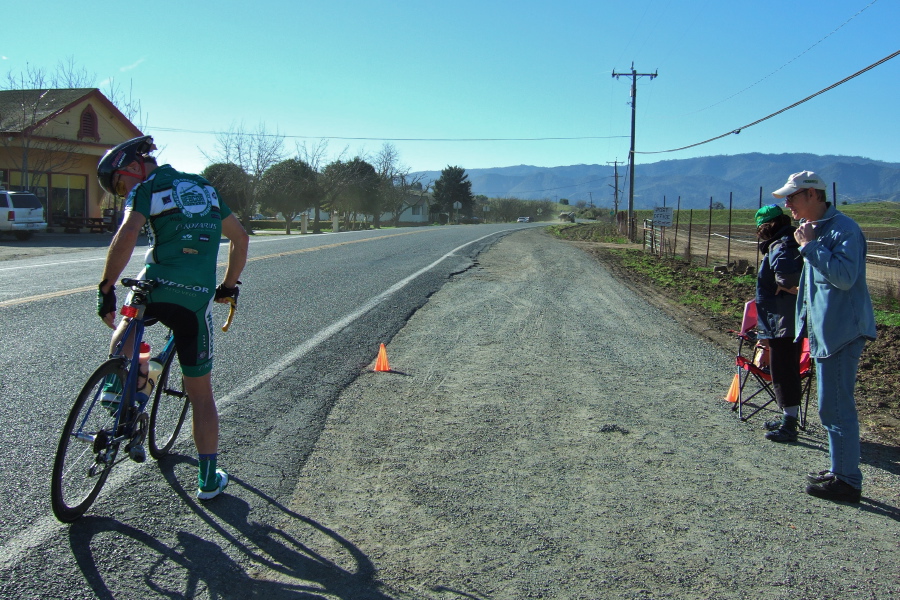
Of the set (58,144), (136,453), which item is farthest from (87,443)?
(58,144)

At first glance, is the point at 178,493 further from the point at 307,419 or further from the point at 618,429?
the point at 618,429

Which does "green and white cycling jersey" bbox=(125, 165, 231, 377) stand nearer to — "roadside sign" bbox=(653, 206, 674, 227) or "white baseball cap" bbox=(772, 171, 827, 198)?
"white baseball cap" bbox=(772, 171, 827, 198)

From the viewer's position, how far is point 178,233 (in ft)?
Answer: 11.5

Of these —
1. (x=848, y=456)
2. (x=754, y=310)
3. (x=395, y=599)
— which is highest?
(x=754, y=310)

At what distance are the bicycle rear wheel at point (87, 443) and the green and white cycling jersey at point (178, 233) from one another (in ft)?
1.60

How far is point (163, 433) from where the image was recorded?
450cm

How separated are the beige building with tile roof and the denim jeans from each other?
99.3ft

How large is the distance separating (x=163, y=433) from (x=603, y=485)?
2811 mm

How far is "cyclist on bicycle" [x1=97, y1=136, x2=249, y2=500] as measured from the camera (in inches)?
135

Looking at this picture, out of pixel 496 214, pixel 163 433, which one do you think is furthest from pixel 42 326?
pixel 496 214

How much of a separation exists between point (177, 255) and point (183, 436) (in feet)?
5.17

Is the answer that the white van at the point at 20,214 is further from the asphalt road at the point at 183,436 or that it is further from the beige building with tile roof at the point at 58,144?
the asphalt road at the point at 183,436

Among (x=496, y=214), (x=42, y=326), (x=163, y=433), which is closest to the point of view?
(x=163, y=433)

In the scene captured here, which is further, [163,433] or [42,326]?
[42,326]
